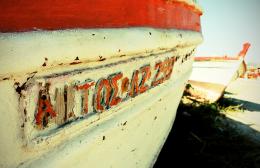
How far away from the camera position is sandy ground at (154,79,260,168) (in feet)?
9.89

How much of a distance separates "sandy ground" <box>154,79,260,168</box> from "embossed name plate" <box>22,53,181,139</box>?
1918 mm

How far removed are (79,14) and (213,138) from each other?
3.35 meters

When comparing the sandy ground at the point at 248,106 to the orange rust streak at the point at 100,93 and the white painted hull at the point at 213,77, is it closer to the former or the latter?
the white painted hull at the point at 213,77

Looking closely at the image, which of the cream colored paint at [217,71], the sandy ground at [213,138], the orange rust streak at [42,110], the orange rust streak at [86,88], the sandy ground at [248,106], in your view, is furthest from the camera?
the cream colored paint at [217,71]

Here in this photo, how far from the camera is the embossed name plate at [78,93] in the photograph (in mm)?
716

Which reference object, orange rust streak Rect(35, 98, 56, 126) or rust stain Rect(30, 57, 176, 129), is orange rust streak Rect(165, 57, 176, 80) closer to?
rust stain Rect(30, 57, 176, 129)

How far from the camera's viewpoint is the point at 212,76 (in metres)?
6.63

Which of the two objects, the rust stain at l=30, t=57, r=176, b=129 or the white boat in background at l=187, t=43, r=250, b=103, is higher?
the rust stain at l=30, t=57, r=176, b=129

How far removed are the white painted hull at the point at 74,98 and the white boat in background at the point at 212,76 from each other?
5.02 m

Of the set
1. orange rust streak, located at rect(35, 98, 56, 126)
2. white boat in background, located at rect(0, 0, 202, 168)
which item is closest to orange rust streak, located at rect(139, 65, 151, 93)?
white boat in background, located at rect(0, 0, 202, 168)

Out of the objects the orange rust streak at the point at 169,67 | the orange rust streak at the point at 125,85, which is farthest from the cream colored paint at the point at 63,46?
the orange rust streak at the point at 169,67

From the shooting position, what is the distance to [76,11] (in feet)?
2.59

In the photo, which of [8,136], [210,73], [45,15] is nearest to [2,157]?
[8,136]

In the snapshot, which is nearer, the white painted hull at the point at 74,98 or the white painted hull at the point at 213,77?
the white painted hull at the point at 74,98
